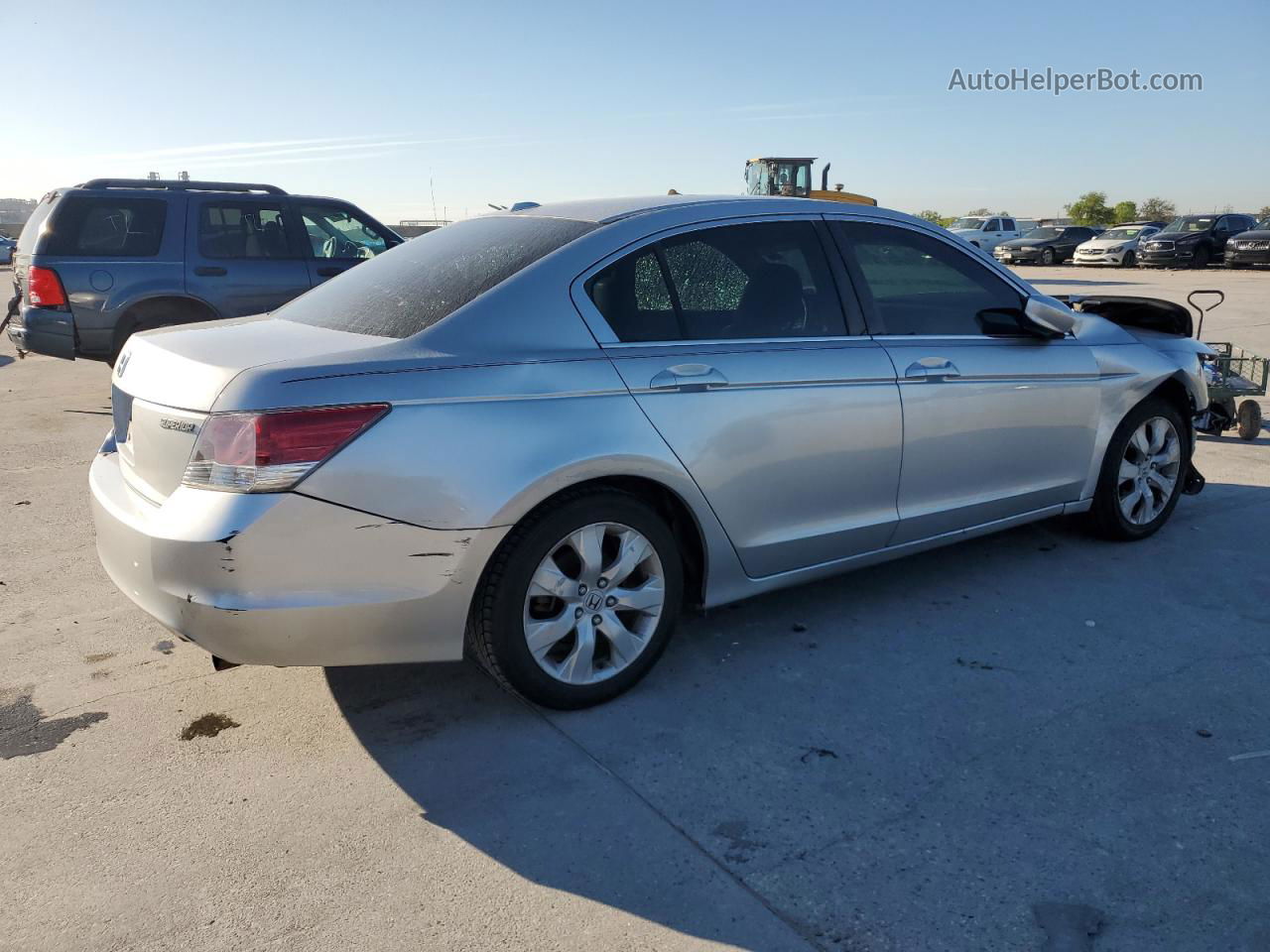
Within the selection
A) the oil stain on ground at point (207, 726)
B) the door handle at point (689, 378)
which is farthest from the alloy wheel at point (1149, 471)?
the oil stain on ground at point (207, 726)

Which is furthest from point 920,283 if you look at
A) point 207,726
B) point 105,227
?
point 105,227

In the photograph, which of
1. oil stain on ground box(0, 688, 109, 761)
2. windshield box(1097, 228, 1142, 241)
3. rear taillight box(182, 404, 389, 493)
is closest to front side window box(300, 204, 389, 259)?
oil stain on ground box(0, 688, 109, 761)

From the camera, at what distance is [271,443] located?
2.80 meters

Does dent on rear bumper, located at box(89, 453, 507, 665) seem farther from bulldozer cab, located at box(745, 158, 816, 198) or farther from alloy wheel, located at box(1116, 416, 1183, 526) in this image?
bulldozer cab, located at box(745, 158, 816, 198)

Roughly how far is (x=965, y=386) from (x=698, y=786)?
2.10 m

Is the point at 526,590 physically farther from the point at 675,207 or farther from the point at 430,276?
the point at 675,207

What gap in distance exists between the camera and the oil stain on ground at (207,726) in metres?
3.30

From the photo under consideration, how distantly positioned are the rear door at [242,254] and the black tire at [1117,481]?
682 cm

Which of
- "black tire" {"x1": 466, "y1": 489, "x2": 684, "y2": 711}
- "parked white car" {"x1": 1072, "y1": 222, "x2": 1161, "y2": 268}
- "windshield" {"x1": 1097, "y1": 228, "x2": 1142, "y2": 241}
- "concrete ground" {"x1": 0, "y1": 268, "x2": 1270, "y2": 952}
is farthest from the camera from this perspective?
"windshield" {"x1": 1097, "y1": 228, "x2": 1142, "y2": 241}

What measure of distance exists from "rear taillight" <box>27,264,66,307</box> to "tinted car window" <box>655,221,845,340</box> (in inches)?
263

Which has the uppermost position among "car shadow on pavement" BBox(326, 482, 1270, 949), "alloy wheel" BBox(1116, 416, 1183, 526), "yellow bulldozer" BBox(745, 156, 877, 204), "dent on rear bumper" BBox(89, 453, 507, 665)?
"yellow bulldozer" BBox(745, 156, 877, 204)

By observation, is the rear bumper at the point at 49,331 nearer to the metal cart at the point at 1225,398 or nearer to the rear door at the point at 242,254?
the rear door at the point at 242,254

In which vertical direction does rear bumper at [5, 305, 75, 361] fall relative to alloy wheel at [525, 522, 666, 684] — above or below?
above

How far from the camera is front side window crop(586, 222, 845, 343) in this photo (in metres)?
3.48
